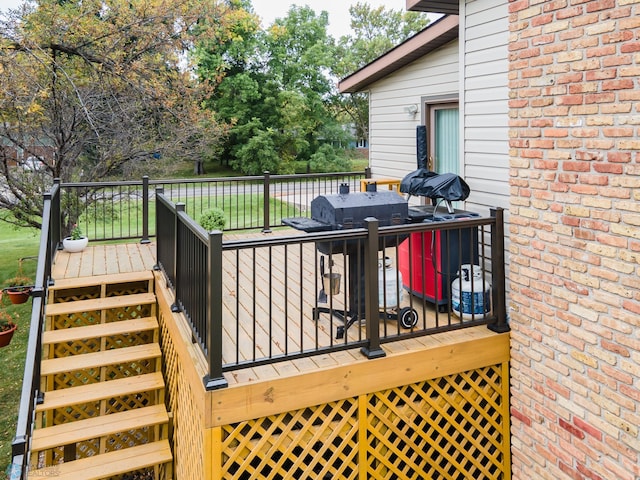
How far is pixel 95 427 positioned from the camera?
4211 mm

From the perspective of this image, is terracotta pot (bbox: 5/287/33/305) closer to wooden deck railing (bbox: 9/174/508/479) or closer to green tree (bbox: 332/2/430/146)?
wooden deck railing (bbox: 9/174/508/479)

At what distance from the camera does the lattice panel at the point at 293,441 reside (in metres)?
3.16

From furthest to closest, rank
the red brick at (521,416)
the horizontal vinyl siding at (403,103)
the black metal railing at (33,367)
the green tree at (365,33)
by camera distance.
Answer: the green tree at (365,33) < the horizontal vinyl siding at (403,103) < the red brick at (521,416) < the black metal railing at (33,367)

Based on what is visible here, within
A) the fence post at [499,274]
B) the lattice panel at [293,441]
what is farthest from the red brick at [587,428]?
the lattice panel at [293,441]

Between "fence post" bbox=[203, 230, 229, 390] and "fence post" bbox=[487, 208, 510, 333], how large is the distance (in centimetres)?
202

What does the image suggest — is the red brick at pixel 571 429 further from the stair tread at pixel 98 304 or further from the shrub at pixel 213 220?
the shrub at pixel 213 220

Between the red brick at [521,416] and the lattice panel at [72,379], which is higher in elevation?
the red brick at [521,416]

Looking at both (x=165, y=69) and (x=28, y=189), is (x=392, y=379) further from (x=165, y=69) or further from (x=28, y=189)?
(x=165, y=69)

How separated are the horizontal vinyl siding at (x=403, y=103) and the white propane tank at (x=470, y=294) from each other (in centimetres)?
293

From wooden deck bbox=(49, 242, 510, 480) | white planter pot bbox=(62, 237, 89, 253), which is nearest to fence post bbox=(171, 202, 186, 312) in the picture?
wooden deck bbox=(49, 242, 510, 480)

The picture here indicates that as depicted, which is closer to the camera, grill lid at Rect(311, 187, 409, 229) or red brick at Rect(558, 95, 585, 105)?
red brick at Rect(558, 95, 585, 105)

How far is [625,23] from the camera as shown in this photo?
8.98 ft

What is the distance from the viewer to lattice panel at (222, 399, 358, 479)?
124 inches

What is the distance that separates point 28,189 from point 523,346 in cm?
798
